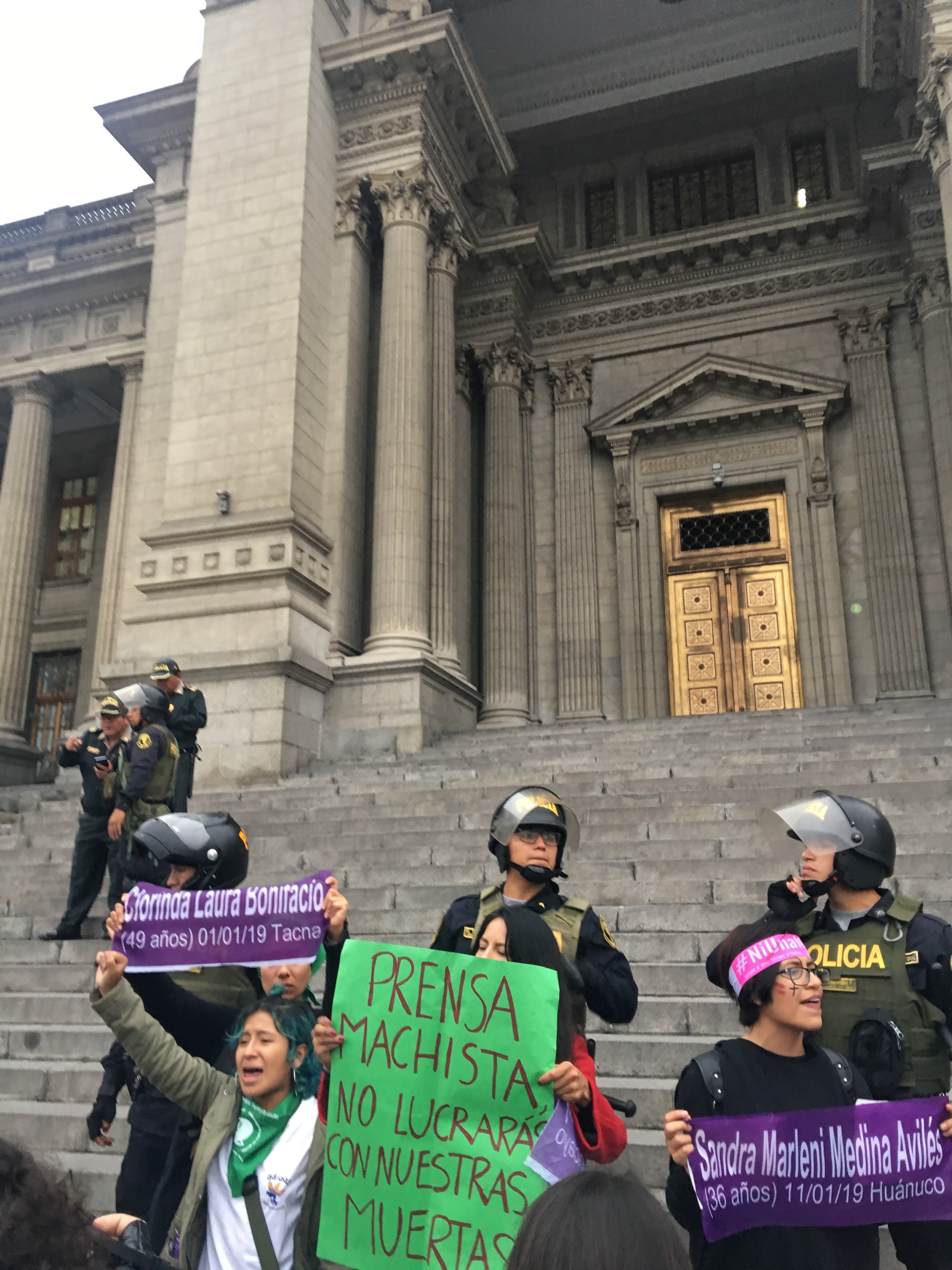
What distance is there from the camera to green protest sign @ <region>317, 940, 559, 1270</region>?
2.80m

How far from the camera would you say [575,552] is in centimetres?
2119

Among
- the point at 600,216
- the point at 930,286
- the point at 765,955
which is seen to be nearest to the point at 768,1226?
the point at 765,955

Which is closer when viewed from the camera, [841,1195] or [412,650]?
[841,1195]

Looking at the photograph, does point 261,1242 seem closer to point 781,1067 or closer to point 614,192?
point 781,1067

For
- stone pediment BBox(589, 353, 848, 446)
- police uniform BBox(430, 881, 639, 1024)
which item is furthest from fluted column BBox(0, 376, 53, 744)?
police uniform BBox(430, 881, 639, 1024)

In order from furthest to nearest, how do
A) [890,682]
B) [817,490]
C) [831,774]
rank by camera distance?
[817,490]
[890,682]
[831,774]

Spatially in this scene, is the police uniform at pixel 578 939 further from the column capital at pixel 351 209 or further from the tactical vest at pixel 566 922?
the column capital at pixel 351 209

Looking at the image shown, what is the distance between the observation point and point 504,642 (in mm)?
20266

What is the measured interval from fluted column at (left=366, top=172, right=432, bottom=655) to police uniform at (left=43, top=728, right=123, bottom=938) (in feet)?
25.5

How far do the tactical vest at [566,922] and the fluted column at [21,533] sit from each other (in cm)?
1882

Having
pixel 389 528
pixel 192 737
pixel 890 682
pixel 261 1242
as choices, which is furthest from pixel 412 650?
pixel 261 1242

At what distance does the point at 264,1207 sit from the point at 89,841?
17.8ft

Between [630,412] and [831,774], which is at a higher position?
[630,412]

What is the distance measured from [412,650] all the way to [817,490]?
9.24 metres
